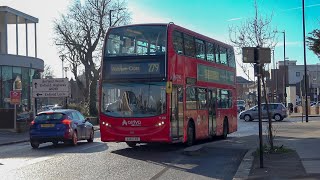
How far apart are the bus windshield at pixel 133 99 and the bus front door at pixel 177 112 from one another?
50 cm

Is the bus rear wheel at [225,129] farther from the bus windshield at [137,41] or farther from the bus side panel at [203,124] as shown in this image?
the bus windshield at [137,41]

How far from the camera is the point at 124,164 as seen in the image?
14750mm

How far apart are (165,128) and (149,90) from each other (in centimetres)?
139

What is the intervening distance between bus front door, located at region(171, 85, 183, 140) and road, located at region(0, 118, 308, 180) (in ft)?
2.26

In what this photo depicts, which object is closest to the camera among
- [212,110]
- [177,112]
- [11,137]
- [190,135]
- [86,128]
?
[177,112]

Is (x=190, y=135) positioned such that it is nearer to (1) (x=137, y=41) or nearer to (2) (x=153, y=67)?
(2) (x=153, y=67)

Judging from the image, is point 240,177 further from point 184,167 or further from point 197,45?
point 197,45

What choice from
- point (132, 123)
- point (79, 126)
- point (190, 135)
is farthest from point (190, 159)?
point (79, 126)

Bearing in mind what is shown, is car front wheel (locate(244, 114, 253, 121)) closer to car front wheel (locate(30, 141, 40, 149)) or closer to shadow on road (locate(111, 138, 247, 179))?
shadow on road (locate(111, 138, 247, 179))

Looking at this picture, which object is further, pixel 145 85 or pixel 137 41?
pixel 137 41

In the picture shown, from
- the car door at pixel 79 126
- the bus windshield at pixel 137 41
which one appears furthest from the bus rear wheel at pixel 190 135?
the car door at pixel 79 126

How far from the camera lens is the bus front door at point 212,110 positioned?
22172mm

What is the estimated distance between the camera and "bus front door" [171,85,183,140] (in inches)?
700

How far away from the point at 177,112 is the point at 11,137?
14.3 m
